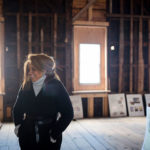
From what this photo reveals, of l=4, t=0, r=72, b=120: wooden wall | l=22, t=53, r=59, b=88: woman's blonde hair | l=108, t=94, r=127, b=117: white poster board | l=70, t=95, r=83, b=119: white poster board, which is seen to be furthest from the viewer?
l=108, t=94, r=127, b=117: white poster board

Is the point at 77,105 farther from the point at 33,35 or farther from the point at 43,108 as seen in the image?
the point at 43,108

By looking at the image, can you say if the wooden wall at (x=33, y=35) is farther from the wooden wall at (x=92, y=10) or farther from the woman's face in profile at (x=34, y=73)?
the woman's face in profile at (x=34, y=73)

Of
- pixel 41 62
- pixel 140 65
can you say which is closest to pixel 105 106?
pixel 140 65

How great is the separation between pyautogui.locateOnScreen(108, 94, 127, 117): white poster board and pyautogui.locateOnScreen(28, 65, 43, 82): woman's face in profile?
18.6 feet

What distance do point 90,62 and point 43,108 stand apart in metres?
5.55

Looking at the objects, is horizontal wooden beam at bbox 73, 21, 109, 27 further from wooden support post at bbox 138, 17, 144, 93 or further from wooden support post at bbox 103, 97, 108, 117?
wooden support post at bbox 103, 97, 108, 117

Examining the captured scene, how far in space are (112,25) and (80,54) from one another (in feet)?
4.48

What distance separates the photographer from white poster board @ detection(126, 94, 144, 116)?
24.8ft

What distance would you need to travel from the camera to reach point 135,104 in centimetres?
764

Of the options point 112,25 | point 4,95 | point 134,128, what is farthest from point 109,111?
point 4,95

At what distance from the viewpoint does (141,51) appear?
25.4 feet

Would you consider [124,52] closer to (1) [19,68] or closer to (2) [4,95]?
(1) [19,68]

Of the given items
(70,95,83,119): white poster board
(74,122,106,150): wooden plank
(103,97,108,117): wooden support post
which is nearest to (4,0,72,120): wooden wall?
(70,95,83,119): white poster board

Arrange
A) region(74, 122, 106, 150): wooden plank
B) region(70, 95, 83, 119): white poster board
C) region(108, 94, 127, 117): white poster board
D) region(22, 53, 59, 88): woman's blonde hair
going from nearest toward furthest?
region(22, 53, 59, 88): woman's blonde hair, region(74, 122, 106, 150): wooden plank, region(70, 95, 83, 119): white poster board, region(108, 94, 127, 117): white poster board
